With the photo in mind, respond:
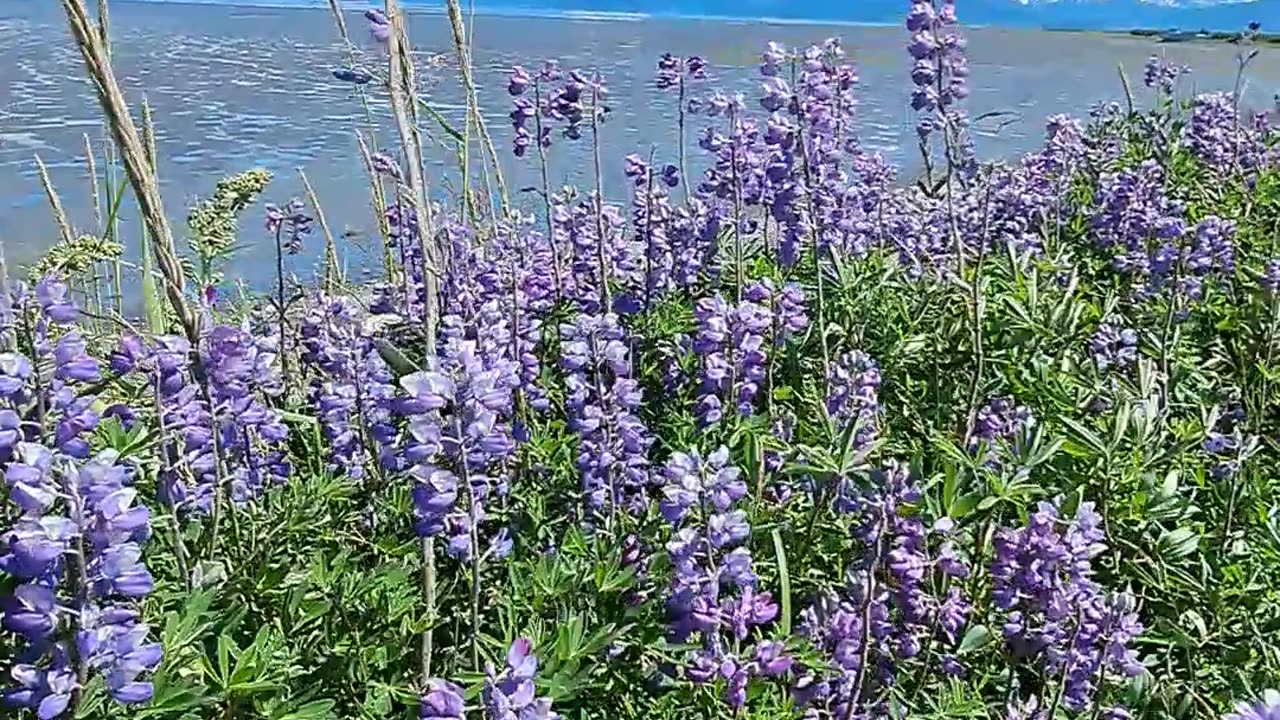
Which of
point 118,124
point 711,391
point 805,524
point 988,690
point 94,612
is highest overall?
point 118,124

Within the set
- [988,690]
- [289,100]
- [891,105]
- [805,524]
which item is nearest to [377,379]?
[805,524]

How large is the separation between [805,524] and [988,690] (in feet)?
1.47

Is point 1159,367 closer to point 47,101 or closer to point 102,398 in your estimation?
point 102,398

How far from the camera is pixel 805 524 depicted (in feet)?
8.30

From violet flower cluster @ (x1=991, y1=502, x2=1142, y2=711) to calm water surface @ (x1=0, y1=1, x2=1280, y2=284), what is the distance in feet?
10.5

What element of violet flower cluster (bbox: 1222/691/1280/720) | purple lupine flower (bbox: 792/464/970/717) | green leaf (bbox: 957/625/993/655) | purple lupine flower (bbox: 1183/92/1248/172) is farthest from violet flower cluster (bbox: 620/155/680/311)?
purple lupine flower (bbox: 1183/92/1248/172)

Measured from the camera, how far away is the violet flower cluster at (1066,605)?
1931 millimetres

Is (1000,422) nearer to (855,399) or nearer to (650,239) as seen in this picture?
(855,399)

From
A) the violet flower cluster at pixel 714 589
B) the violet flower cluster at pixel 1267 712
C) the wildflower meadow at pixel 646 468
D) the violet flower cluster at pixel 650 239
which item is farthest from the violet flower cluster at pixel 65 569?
the violet flower cluster at pixel 650 239

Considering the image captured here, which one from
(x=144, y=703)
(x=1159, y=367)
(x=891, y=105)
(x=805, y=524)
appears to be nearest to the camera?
(x=144, y=703)

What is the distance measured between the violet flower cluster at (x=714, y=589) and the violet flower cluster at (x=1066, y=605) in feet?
1.26

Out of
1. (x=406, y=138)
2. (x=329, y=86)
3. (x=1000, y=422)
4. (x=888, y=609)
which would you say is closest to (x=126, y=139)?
(x=406, y=138)

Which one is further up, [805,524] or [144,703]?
[144,703]

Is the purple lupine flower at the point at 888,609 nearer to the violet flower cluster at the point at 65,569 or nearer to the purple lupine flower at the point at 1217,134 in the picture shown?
the violet flower cluster at the point at 65,569
